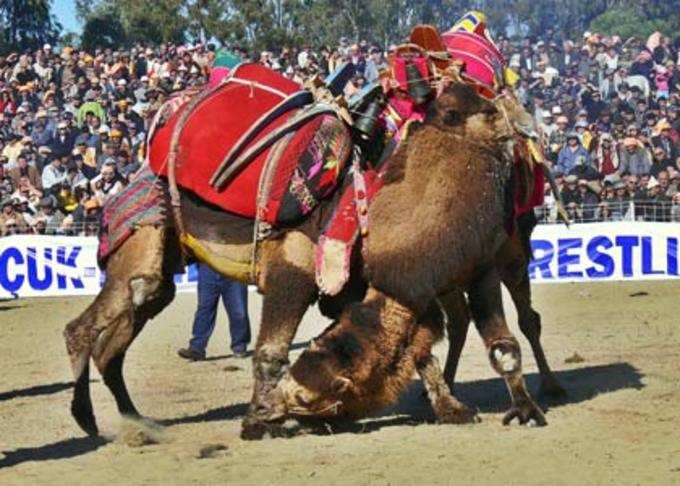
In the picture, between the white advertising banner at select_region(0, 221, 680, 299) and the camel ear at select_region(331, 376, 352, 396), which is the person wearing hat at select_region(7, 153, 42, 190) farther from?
the camel ear at select_region(331, 376, 352, 396)

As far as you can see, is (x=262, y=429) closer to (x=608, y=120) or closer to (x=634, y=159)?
(x=634, y=159)

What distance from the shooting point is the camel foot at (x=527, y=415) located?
32.2 feet

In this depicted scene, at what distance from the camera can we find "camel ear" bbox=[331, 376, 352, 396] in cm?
878

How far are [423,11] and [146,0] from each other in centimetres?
1200

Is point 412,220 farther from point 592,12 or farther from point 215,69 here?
point 592,12

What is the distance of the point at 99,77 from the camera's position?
30812mm

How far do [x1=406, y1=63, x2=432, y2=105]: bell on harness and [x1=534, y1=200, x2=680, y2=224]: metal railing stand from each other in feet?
44.0

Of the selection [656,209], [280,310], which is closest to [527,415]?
[280,310]

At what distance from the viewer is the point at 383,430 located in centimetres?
991

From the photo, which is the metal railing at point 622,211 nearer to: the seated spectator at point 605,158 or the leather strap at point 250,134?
the seated spectator at point 605,158

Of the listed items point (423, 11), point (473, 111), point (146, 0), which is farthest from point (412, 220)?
point (423, 11)

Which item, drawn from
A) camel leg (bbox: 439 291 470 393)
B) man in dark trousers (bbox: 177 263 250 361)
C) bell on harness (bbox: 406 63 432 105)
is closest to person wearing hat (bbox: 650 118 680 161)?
man in dark trousers (bbox: 177 263 250 361)

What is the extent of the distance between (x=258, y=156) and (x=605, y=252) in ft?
43.4

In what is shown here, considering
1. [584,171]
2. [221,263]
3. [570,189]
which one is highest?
[221,263]
